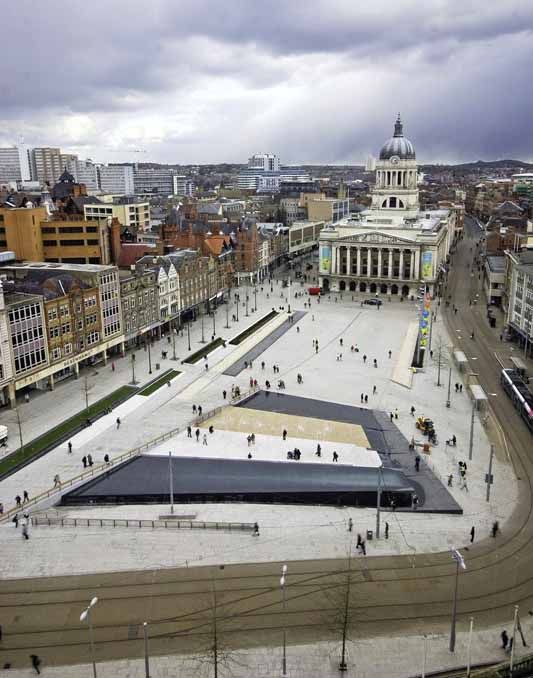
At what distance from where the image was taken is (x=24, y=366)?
61.0m

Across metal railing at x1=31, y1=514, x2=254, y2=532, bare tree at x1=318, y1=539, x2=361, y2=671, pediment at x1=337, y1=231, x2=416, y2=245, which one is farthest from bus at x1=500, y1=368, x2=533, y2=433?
pediment at x1=337, y1=231, x2=416, y2=245

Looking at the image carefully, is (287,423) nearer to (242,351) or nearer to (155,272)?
(242,351)

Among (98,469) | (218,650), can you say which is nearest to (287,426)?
(98,469)

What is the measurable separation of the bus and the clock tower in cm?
8446

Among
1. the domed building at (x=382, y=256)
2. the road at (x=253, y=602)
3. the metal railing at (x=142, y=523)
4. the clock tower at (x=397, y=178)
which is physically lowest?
the road at (x=253, y=602)

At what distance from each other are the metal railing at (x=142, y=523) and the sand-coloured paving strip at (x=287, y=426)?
51.5 feet

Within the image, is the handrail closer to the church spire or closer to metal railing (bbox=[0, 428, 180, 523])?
metal railing (bbox=[0, 428, 180, 523])

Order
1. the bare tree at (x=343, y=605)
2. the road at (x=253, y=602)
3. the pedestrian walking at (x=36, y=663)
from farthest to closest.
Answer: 1. the road at (x=253, y=602)
2. the bare tree at (x=343, y=605)
3. the pedestrian walking at (x=36, y=663)

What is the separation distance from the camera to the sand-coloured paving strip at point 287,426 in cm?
5388

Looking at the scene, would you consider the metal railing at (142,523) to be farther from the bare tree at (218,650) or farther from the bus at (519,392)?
the bus at (519,392)

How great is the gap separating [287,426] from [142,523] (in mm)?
19626

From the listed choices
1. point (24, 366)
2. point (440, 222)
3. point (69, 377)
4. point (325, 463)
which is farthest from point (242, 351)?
point (440, 222)

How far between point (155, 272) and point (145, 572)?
5631cm

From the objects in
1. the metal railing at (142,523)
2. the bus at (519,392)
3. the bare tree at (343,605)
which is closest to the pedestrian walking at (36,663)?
the metal railing at (142,523)
